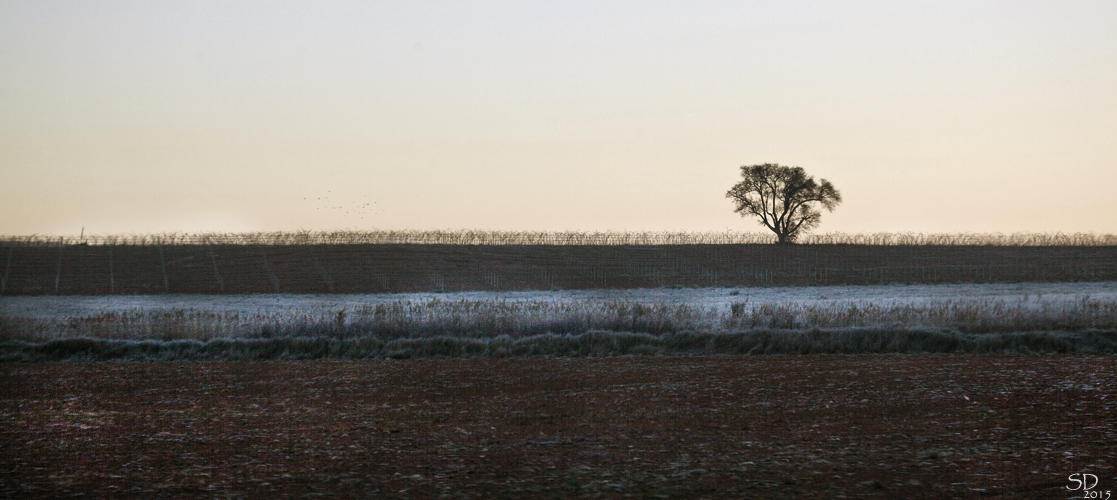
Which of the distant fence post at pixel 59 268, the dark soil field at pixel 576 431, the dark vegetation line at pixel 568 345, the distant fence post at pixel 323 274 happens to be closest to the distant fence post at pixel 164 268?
the distant fence post at pixel 59 268

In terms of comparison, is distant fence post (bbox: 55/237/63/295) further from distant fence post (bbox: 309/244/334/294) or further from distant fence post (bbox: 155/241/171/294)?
distant fence post (bbox: 309/244/334/294)

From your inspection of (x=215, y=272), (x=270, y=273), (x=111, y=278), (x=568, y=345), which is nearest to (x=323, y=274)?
(x=270, y=273)

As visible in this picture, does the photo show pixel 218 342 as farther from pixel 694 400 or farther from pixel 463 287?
pixel 463 287

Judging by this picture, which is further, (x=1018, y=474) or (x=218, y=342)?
(x=218, y=342)

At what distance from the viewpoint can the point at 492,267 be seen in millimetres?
50750

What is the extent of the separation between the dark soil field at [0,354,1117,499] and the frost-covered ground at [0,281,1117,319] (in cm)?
2074

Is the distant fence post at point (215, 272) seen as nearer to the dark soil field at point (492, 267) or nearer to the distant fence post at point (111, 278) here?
the dark soil field at point (492, 267)

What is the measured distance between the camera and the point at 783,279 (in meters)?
49.4

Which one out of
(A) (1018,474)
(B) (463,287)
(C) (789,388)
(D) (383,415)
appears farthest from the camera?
(B) (463,287)

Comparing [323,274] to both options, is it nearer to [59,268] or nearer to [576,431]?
[59,268]

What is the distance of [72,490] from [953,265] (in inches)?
2120

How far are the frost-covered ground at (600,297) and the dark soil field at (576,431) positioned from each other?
20737 millimetres

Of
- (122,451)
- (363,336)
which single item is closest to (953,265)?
(363,336)

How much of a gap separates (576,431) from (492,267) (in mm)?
40676
